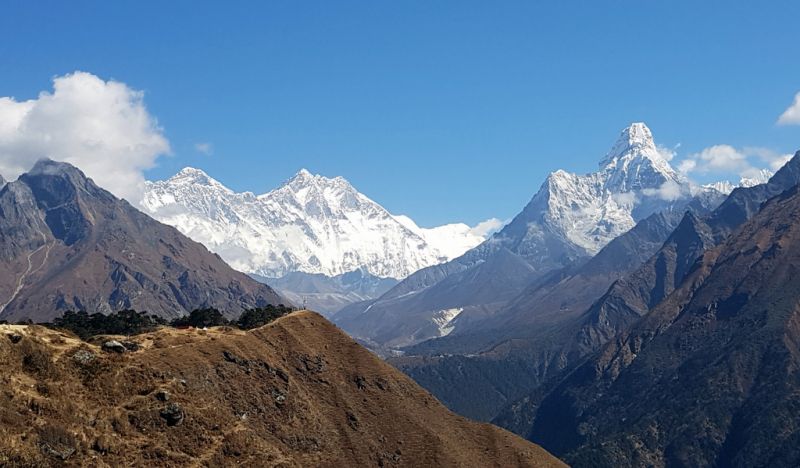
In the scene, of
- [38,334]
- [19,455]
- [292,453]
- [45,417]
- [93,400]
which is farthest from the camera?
[292,453]

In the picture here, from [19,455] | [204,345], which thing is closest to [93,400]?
[19,455]

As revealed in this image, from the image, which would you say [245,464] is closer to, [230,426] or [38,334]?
[230,426]

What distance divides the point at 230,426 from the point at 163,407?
17130 millimetres

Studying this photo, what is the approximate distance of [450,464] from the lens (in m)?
198

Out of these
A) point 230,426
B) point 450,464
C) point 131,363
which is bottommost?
point 450,464

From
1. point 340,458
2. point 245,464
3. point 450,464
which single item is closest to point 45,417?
point 245,464

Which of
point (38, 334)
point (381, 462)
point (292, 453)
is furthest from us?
point (381, 462)

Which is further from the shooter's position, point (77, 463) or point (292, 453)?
point (292, 453)

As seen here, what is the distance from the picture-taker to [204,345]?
627ft

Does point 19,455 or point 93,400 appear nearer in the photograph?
point 19,455

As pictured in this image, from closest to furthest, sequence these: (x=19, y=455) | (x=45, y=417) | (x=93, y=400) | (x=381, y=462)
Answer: (x=19, y=455) → (x=45, y=417) → (x=93, y=400) → (x=381, y=462)

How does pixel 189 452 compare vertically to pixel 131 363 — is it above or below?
below

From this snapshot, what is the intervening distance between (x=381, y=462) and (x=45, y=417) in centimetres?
8705

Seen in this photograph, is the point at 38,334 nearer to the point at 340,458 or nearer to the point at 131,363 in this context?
the point at 131,363
